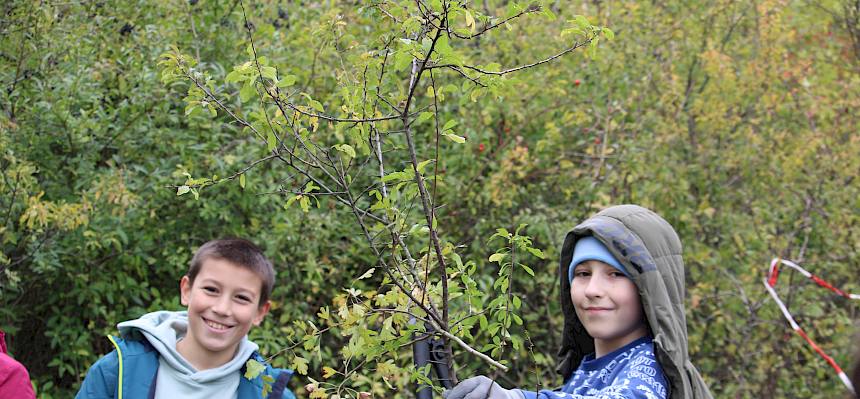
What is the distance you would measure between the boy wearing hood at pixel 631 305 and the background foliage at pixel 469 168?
424 millimetres

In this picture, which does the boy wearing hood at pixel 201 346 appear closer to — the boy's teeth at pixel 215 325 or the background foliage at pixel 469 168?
the boy's teeth at pixel 215 325

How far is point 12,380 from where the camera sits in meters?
2.85

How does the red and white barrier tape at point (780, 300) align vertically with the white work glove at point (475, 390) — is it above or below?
below

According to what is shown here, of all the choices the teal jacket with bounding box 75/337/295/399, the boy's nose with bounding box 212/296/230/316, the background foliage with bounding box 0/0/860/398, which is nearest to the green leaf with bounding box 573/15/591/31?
the background foliage with bounding box 0/0/860/398

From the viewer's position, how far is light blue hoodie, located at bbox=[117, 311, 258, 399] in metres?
2.92

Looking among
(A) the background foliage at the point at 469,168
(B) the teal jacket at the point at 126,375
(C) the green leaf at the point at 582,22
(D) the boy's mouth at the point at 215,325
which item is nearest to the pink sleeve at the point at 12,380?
(B) the teal jacket at the point at 126,375

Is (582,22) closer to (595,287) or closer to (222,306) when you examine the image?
(595,287)

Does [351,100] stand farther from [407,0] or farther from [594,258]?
[594,258]

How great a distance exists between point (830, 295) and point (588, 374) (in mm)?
4440

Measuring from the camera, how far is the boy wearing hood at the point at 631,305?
2416mm

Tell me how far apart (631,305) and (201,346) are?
4.10ft

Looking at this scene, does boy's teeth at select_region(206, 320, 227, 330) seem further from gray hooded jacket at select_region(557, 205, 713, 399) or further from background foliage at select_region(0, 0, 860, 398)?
gray hooded jacket at select_region(557, 205, 713, 399)

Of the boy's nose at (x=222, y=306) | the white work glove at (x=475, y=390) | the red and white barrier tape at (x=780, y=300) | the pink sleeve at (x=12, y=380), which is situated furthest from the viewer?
the red and white barrier tape at (x=780, y=300)

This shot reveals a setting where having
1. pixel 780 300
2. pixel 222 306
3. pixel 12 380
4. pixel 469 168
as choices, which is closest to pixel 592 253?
pixel 222 306
